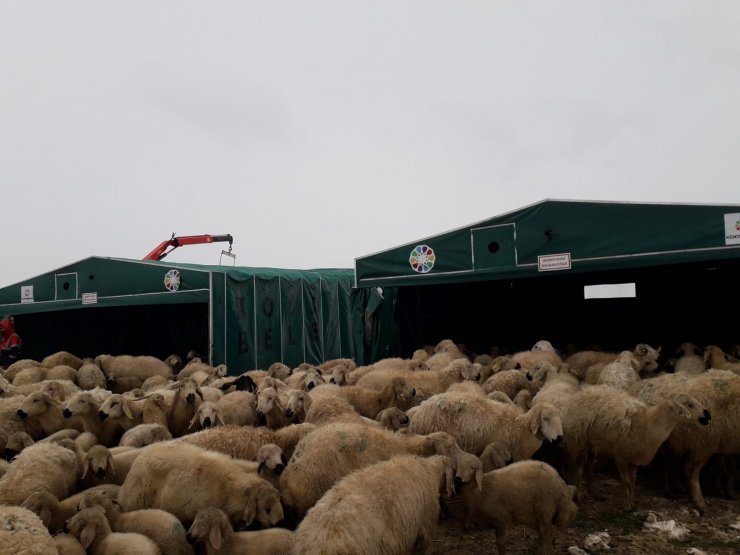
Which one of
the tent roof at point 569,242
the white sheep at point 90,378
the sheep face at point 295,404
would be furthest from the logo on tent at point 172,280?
the sheep face at point 295,404

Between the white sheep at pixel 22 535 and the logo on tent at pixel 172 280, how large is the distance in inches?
468

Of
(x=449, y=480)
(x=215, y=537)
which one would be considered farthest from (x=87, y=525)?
(x=449, y=480)

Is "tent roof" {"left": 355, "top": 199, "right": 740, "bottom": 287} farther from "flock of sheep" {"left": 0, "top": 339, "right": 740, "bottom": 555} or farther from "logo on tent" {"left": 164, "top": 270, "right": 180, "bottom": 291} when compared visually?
"logo on tent" {"left": 164, "top": 270, "right": 180, "bottom": 291}

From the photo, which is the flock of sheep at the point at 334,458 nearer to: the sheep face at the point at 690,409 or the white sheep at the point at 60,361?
the sheep face at the point at 690,409

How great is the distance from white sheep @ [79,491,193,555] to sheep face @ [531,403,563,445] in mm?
3977

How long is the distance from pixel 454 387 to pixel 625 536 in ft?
11.3

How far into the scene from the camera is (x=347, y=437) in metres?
5.46

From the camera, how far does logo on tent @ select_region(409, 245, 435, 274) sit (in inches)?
527

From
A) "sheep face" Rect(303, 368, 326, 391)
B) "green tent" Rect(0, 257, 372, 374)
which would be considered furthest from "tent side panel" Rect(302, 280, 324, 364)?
"sheep face" Rect(303, 368, 326, 391)

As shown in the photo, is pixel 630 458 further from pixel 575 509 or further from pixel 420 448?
pixel 420 448

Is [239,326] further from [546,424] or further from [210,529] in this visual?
[210,529]

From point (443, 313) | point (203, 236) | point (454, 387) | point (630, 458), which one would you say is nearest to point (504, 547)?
point (630, 458)

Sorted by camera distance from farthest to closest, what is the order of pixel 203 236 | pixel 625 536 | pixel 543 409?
pixel 203 236, pixel 543 409, pixel 625 536

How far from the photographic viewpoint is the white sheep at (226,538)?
14.4ft
